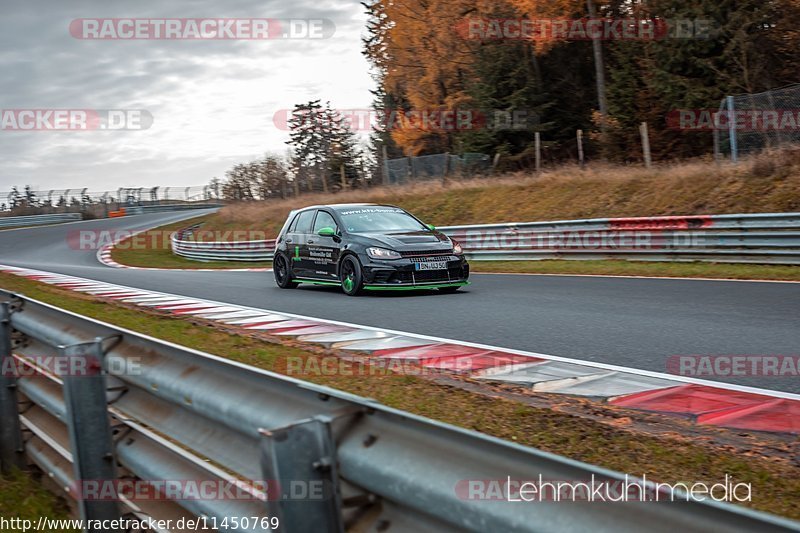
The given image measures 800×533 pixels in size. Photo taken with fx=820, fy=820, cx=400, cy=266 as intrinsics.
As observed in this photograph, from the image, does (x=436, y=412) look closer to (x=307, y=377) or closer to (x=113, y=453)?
(x=307, y=377)

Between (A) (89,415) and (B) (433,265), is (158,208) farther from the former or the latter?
(A) (89,415)

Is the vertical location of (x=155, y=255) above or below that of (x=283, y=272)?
below

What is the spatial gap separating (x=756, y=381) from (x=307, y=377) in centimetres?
338

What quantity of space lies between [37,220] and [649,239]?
165 ft

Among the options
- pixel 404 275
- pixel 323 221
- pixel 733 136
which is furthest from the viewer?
pixel 733 136

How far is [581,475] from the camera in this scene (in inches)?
64.3

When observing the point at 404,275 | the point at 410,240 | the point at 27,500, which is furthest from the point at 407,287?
the point at 27,500

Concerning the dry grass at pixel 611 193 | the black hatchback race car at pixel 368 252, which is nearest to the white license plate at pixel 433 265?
the black hatchback race car at pixel 368 252

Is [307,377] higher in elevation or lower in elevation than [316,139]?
lower

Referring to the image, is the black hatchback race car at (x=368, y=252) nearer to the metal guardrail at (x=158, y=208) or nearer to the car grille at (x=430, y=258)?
the car grille at (x=430, y=258)

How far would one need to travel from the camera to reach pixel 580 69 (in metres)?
39.8

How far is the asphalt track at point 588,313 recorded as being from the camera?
7309mm

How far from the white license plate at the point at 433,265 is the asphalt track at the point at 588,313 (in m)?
0.45

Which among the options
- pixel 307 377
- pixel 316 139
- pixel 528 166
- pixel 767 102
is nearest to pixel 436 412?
pixel 307 377
